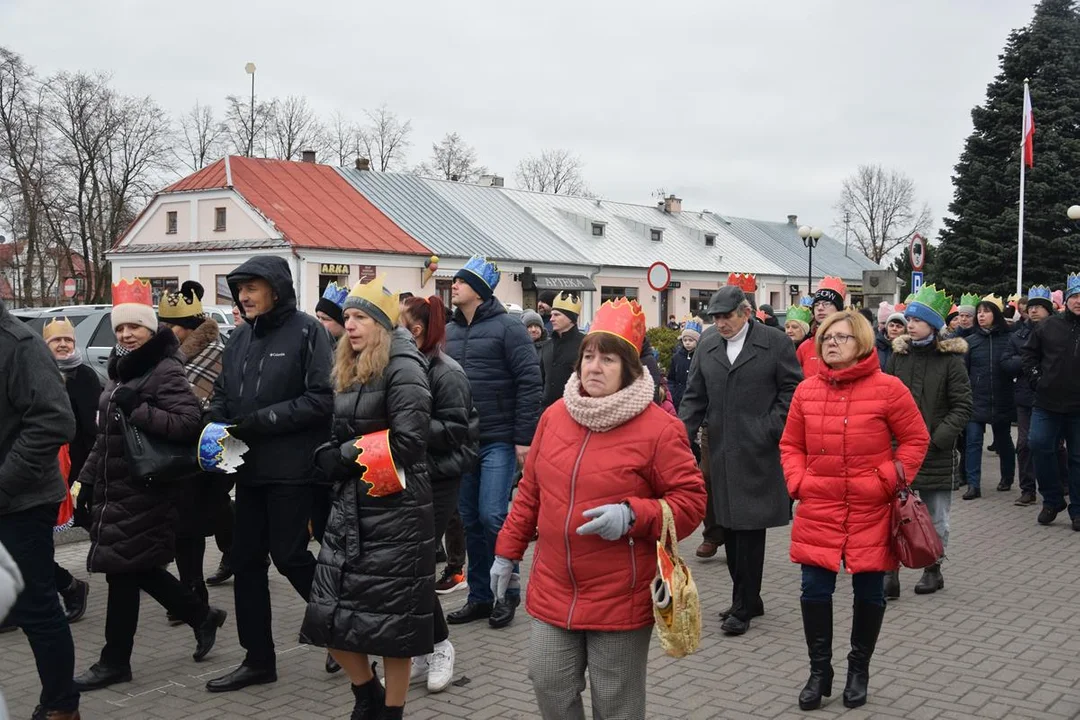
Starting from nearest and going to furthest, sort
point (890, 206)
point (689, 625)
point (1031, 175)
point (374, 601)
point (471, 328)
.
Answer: point (689, 625) < point (374, 601) < point (471, 328) < point (1031, 175) < point (890, 206)

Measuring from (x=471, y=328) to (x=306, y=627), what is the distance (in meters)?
2.57

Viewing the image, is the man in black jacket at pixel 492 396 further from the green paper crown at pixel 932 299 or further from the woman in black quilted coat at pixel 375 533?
the green paper crown at pixel 932 299

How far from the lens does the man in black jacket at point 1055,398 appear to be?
9.64 meters

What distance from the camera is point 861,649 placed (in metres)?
5.28

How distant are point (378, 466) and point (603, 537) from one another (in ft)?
3.82

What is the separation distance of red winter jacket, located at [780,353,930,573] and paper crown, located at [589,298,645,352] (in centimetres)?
159

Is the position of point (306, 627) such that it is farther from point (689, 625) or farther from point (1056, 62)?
point (1056, 62)

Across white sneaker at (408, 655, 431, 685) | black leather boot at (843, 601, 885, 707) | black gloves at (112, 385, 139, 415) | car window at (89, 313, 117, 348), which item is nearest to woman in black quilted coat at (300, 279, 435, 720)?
white sneaker at (408, 655, 431, 685)

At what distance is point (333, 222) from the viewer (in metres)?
40.8

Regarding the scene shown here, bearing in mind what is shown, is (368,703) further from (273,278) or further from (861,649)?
(861,649)

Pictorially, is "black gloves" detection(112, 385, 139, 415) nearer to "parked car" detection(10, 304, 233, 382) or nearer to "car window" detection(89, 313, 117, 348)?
"parked car" detection(10, 304, 233, 382)

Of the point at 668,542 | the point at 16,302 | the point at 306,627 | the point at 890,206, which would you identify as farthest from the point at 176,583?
the point at 890,206

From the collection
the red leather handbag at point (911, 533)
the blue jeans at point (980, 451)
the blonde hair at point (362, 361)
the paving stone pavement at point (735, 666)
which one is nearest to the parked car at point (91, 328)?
the paving stone pavement at point (735, 666)

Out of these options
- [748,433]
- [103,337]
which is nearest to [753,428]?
[748,433]
